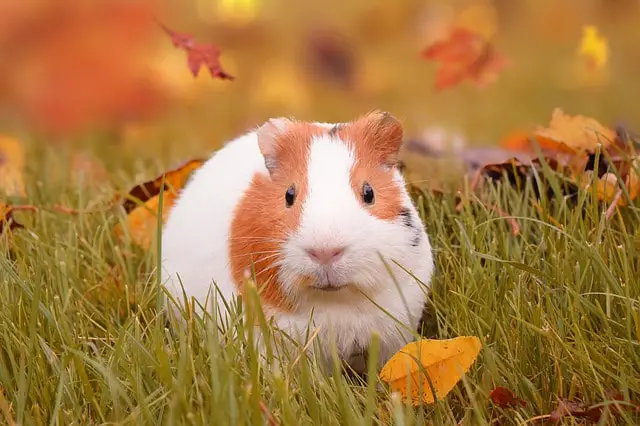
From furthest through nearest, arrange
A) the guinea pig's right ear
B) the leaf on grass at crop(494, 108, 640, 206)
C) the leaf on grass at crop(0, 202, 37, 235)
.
Result: the leaf on grass at crop(494, 108, 640, 206) → the leaf on grass at crop(0, 202, 37, 235) → the guinea pig's right ear

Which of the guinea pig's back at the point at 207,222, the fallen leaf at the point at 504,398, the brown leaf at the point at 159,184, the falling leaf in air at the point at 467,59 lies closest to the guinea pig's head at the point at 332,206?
the guinea pig's back at the point at 207,222

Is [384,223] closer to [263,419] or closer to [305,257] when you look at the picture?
[305,257]

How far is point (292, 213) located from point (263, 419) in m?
0.60

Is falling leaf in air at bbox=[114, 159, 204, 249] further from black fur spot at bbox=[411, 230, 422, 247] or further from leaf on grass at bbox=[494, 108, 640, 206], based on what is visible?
leaf on grass at bbox=[494, 108, 640, 206]

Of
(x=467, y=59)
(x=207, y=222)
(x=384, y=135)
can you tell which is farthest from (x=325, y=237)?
(x=467, y=59)

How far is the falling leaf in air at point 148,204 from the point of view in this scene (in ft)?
11.2

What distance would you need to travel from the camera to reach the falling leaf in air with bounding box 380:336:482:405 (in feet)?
7.63

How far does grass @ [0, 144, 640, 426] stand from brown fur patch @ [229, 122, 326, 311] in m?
0.17

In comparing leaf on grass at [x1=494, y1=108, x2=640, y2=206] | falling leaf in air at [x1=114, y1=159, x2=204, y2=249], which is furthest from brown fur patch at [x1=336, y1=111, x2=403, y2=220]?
falling leaf in air at [x1=114, y1=159, x2=204, y2=249]

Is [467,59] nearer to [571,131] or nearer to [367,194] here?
[571,131]

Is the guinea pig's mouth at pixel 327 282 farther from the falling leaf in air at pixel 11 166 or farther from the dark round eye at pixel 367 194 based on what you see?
the falling leaf in air at pixel 11 166

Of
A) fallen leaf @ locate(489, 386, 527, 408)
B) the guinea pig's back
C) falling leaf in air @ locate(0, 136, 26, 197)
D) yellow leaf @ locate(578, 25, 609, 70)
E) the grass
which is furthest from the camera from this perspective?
falling leaf in air @ locate(0, 136, 26, 197)

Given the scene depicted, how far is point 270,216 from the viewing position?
2537mm

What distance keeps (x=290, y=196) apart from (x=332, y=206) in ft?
0.64
